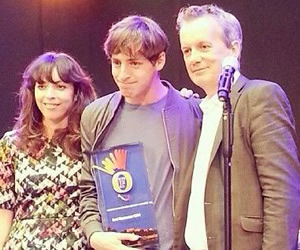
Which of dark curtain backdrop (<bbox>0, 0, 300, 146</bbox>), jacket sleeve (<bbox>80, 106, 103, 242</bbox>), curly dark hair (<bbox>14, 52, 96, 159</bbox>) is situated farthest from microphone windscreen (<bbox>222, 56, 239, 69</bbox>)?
dark curtain backdrop (<bbox>0, 0, 300, 146</bbox>)

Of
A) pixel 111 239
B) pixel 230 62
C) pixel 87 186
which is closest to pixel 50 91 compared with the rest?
pixel 87 186

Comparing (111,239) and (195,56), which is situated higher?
(195,56)

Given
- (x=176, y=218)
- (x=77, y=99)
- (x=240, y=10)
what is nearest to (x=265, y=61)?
(x=240, y=10)

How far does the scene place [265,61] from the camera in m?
3.94

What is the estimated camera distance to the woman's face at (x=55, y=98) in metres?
2.60

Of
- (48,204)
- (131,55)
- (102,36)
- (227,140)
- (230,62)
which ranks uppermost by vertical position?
(102,36)

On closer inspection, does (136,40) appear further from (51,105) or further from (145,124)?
(51,105)

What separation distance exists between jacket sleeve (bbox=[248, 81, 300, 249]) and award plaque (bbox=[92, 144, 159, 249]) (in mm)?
426

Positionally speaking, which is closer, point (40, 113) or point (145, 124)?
point (145, 124)

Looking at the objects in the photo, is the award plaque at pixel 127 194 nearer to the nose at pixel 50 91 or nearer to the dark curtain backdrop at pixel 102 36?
the nose at pixel 50 91

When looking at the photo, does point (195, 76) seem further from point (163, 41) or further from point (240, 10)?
point (240, 10)

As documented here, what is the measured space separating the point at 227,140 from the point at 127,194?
0.50 metres

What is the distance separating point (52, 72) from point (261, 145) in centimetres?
93

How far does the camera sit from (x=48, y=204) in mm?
2541
